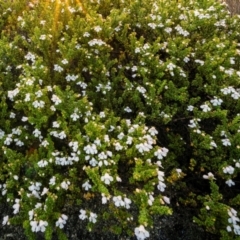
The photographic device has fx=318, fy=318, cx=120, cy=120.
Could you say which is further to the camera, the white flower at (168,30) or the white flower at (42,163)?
the white flower at (168,30)

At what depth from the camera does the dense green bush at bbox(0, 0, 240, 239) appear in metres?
3.83

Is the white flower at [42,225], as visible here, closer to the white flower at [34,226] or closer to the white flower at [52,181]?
the white flower at [34,226]

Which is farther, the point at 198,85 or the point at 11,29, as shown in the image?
the point at 11,29

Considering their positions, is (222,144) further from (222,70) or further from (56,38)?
(56,38)

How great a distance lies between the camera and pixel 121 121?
4242mm

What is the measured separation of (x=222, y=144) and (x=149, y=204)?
1.52 m

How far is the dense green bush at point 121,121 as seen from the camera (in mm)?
3832

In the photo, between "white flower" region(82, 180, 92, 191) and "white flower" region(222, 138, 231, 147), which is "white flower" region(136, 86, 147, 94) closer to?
"white flower" region(222, 138, 231, 147)

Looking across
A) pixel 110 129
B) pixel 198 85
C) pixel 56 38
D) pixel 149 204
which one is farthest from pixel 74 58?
pixel 149 204

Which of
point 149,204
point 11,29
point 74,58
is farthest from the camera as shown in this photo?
point 11,29

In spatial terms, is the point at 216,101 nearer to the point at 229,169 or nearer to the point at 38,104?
the point at 229,169

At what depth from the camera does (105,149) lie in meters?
3.89

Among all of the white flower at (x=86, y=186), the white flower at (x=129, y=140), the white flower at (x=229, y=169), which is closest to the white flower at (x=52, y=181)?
the white flower at (x=86, y=186)

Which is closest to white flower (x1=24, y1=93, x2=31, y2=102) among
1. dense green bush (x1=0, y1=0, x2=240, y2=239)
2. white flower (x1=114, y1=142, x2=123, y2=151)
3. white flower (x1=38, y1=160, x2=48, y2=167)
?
dense green bush (x1=0, y1=0, x2=240, y2=239)
